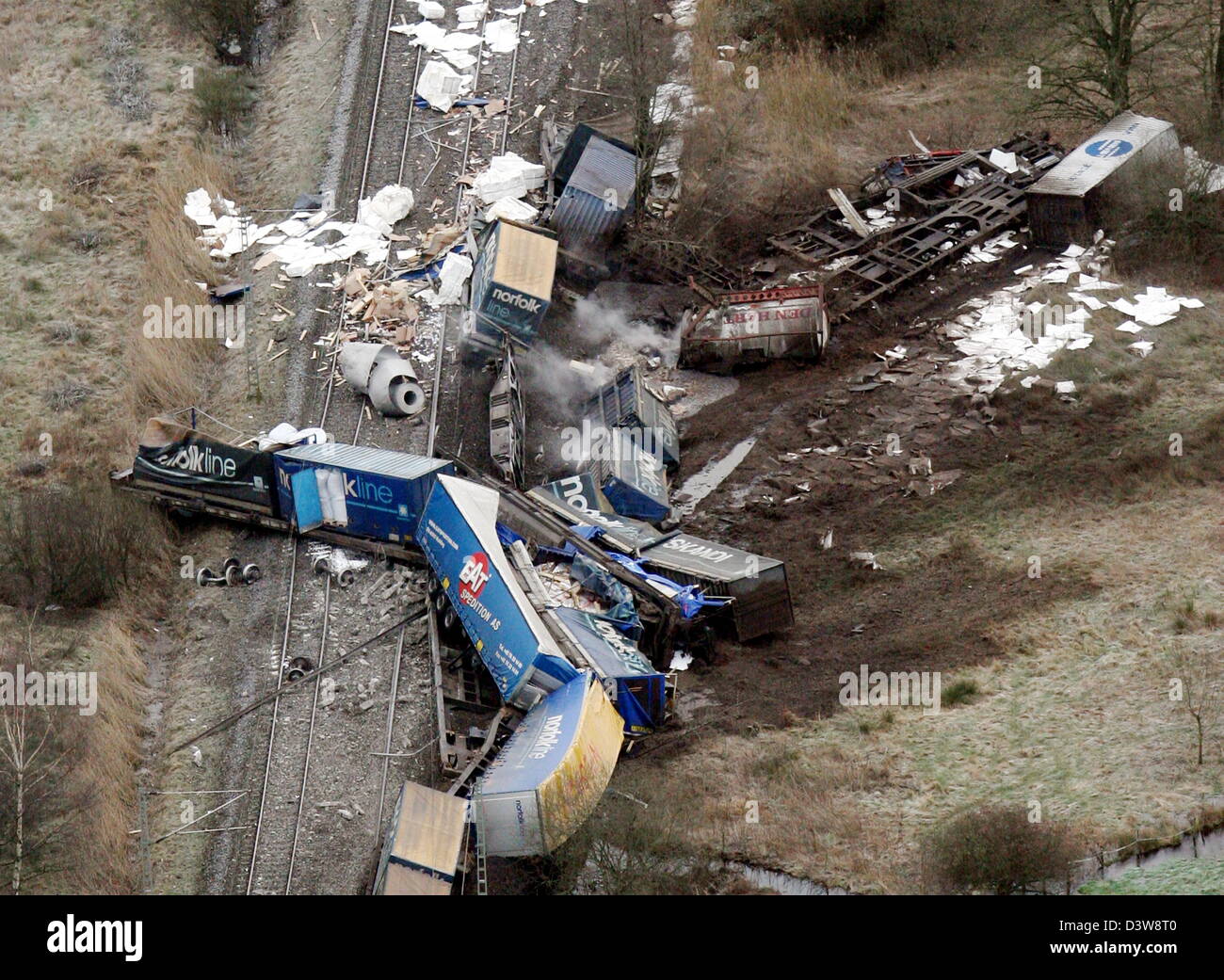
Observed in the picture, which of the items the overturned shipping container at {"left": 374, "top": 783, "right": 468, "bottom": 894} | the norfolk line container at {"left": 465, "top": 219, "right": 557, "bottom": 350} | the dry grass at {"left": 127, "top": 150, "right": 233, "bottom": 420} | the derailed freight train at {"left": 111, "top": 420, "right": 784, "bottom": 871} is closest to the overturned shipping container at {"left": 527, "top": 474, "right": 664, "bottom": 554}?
the derailed freight train at {"left": 111, "top": 420, "right": 784, "bottom": 871}

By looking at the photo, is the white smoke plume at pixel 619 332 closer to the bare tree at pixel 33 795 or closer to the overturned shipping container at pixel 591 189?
the overturned shipping container at pixel 591 189

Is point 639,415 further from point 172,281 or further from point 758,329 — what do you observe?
point 172,281

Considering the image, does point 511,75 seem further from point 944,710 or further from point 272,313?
point 944,710

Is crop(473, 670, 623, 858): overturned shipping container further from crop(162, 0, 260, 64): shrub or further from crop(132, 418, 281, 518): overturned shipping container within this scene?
crop(162, 0, 260, 64): shrub

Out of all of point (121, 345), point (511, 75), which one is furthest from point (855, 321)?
point (121, 345)

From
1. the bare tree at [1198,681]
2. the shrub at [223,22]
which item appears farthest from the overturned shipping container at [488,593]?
the shrub at [223,22]

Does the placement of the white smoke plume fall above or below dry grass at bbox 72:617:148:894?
above
